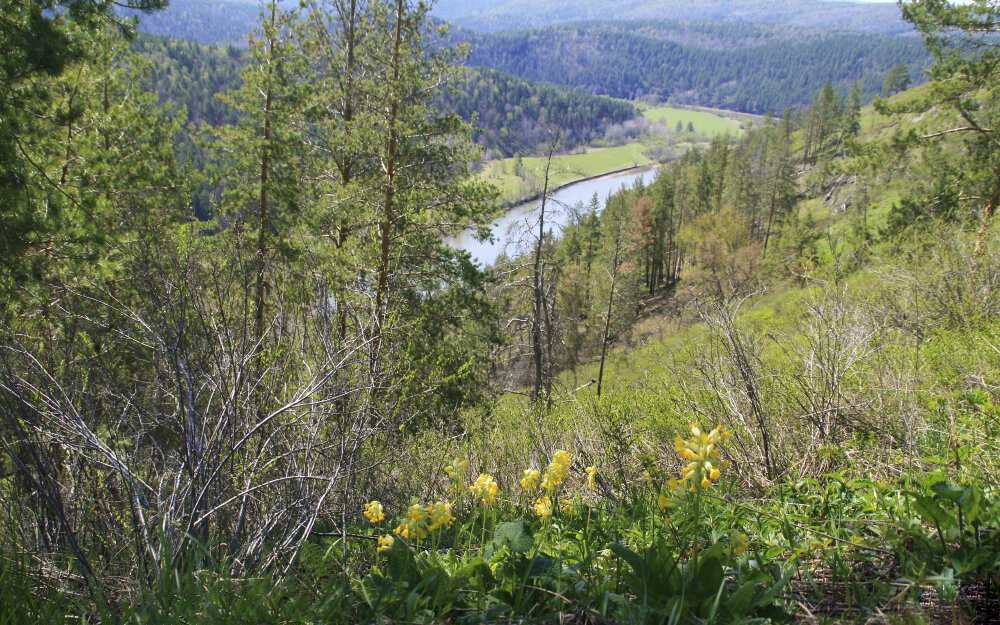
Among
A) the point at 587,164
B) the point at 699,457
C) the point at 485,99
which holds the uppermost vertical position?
the point at 485,99

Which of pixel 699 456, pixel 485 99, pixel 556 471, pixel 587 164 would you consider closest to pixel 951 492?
pixel 699 456

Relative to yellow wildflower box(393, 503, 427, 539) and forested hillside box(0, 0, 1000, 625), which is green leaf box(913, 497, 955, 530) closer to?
forested hillside box(0, 0, 1000, 625)

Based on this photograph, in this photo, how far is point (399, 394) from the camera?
5391 millimetres

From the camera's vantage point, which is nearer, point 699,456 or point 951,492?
point 699,456

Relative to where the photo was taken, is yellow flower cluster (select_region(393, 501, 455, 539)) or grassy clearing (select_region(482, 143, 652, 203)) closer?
yellow flower cluster (select_region(393, 501, 455, 539))

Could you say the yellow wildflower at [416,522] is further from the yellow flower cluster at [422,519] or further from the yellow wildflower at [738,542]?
the yellow wildflower at [738,542]

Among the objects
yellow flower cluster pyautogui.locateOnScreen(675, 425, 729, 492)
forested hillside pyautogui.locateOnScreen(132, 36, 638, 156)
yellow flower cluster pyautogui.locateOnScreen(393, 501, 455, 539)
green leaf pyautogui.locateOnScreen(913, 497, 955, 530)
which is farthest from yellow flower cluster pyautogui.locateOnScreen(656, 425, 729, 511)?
forested hillside pyautogui.locateOnScreen(132, 36, 638, 156)

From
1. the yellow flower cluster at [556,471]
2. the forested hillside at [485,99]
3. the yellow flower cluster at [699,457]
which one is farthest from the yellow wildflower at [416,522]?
the forested hillside at [485,99]

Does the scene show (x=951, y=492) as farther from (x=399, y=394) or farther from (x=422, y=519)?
(x=399, y=394)

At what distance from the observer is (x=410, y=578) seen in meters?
1.76

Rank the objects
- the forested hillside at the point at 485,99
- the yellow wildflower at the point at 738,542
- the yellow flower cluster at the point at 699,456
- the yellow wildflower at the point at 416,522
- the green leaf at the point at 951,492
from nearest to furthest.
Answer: the yellow flower cluster at the point at 699,456 < the green leaf at the point at 951,492 < the yellow wildflower at the point at 738,542 < the yellow wildflower at the point at 416,522 < the forested hillside at the point at 485,99

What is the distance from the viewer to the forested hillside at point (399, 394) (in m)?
1.67

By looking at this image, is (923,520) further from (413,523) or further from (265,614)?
(265,614)

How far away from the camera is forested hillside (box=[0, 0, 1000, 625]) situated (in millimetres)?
1673
